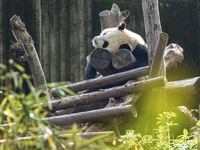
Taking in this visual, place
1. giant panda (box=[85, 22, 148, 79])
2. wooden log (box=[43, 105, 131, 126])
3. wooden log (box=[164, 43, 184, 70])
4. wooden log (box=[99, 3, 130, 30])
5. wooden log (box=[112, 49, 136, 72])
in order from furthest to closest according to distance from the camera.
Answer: wooden log (box=[99, 3, 130, 30]) → wooden log (box=[164, 43, 184, 70]) → giant panda (box=[85, 22, 148, 79]) → wooden log (box=[112, 49, 136, 72]) → wooden log (box=[43, 105, 131, 126])

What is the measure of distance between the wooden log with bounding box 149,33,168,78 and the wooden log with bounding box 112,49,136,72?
1.97 ft

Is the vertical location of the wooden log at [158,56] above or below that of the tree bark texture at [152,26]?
below

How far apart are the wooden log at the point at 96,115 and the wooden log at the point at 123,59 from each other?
1142 mm

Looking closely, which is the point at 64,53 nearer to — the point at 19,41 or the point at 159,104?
the point at 19,41

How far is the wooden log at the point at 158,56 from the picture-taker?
411 centimetres

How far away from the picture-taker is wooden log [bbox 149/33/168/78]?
4.11m

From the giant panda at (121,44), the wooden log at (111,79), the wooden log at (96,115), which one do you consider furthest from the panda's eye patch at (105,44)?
the wooden log at (96,115)

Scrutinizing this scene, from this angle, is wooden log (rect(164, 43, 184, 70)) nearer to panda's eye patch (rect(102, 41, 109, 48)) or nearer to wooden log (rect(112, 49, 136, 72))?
wooden log (rect(112, 49, 136, 72))

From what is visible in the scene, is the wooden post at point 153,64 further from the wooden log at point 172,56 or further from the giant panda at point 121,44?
the wooden log at point 172,56

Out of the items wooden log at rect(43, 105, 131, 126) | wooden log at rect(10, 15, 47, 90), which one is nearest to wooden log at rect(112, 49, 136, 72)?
wooden log at rect(10, 15, 47, 90)

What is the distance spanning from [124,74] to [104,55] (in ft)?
1.22

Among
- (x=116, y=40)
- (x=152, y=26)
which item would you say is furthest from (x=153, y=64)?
(x=116, y=40)

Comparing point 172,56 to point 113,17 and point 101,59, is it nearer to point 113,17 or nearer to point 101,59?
point 101,59

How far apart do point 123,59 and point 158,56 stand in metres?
0.75
